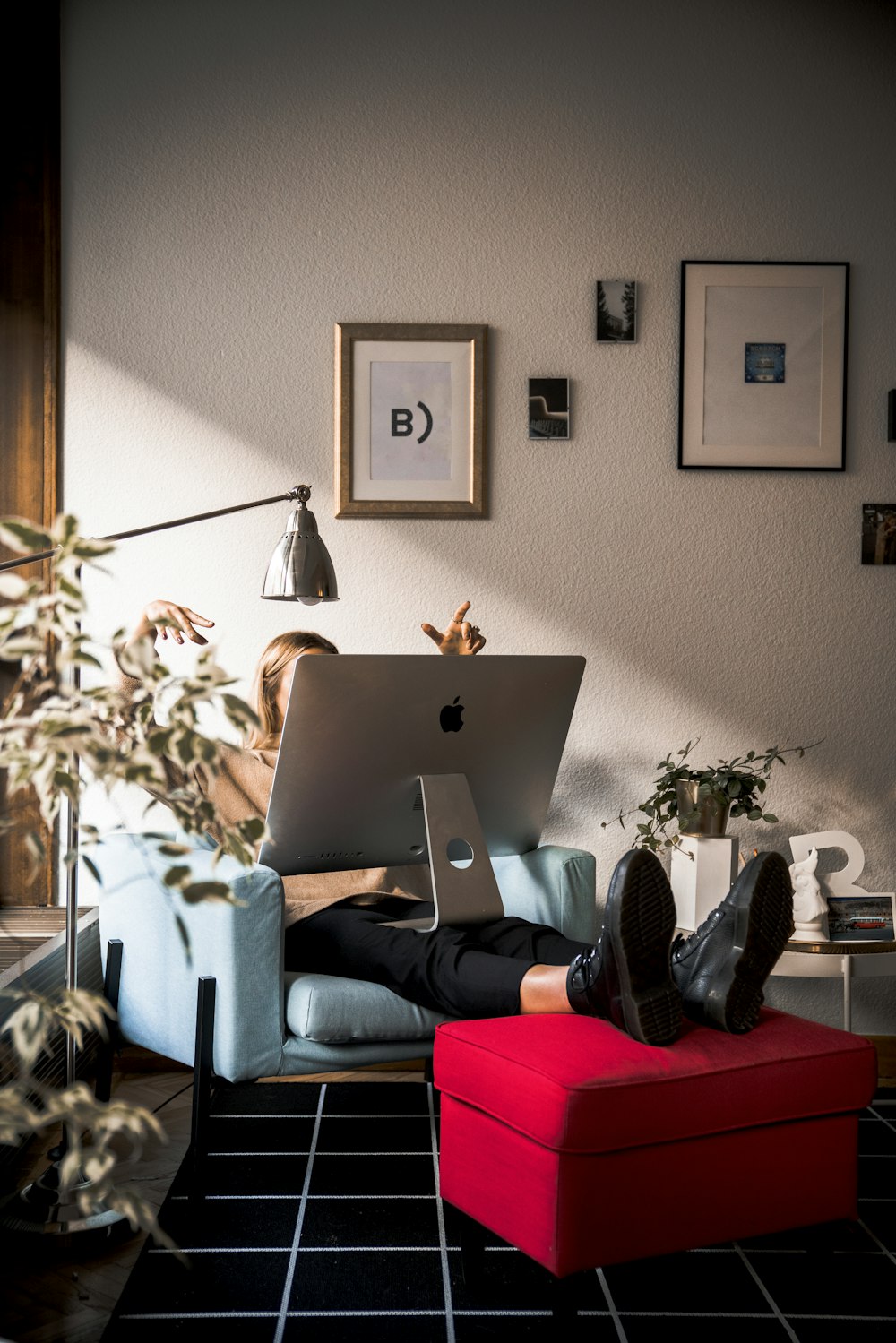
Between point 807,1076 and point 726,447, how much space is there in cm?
182

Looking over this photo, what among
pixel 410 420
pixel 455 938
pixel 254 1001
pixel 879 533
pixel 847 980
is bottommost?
pixel 847 980

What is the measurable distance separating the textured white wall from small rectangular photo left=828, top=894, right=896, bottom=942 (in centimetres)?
33

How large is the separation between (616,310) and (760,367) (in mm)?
418

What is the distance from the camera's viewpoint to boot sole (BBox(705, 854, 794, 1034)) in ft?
5.79

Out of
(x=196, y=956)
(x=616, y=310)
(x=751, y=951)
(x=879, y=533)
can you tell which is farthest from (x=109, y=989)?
(x=879, y=533)

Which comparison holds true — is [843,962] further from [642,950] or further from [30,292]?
[30,292]

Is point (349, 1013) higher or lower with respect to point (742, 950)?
lower

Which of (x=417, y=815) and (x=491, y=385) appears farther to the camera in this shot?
(x=491, y=385)

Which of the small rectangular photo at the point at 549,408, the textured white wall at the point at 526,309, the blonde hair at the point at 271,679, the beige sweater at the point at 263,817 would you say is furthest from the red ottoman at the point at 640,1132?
the small rectangular photo at the point at 549,408

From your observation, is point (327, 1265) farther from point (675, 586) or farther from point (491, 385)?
point (491, 385)

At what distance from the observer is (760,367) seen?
121 inches

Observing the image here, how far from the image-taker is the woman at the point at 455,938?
1.69 m

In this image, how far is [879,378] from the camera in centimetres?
307

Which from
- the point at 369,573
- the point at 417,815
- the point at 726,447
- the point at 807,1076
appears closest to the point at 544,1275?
the point at 807,1076
